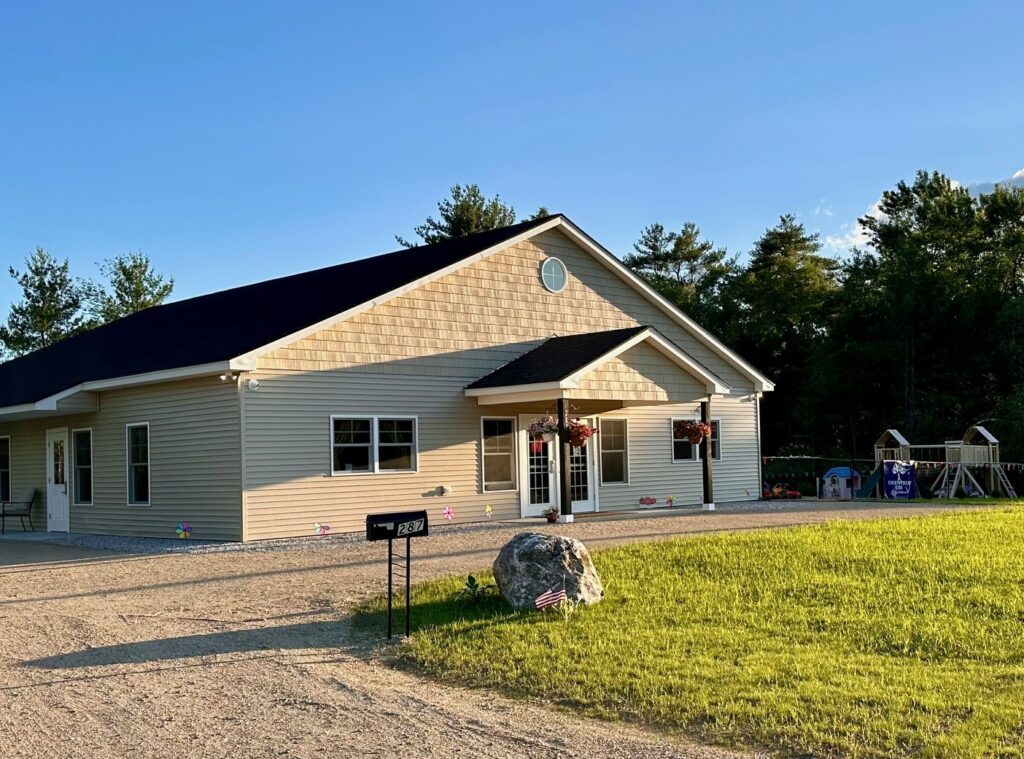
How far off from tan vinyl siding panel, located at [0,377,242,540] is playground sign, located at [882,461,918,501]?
16.3 meters

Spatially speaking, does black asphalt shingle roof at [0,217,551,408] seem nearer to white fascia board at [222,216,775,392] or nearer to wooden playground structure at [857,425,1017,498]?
white fascia board at [222,216,775,392]

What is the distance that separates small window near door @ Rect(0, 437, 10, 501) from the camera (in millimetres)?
23109

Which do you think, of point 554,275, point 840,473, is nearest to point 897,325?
point 840,473

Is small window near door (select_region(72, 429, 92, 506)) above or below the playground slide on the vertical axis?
above

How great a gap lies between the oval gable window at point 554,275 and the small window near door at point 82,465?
30.7 feet

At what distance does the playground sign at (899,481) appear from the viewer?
2602 cm

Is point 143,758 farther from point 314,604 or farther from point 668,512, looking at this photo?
point 668,512

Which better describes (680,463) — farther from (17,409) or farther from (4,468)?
(4,468)

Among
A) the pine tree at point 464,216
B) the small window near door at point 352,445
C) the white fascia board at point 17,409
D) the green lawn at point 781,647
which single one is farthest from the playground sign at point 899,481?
the pine tree at point 464,216

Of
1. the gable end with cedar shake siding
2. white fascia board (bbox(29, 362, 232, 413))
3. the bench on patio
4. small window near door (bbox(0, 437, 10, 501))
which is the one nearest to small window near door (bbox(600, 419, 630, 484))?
the gable end with cedar shake siding

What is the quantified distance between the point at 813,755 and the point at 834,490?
24187mm

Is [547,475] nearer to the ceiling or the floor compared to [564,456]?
nearer to the floor

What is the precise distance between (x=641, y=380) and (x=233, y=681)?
1330 cm

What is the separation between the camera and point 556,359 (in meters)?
19.8
